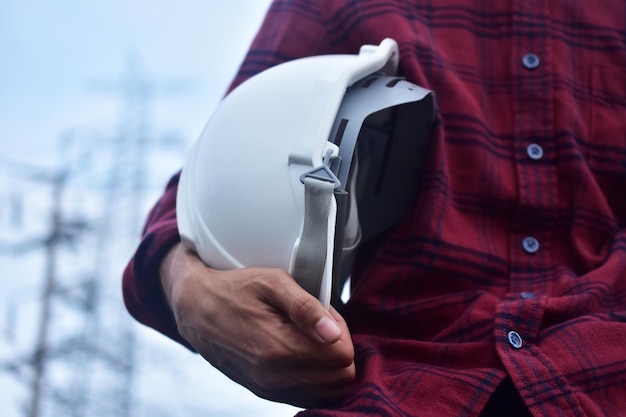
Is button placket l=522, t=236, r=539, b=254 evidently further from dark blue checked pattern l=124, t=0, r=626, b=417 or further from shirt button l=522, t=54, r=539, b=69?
shirt button l=522, t=54, r=539, b=69

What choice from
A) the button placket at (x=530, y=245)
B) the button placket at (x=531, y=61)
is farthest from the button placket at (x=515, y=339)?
the button placket at (x=531, y=61)

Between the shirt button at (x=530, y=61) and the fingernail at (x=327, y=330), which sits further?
the shirt button at (x=530, y=61)

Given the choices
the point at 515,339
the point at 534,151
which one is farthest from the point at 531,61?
the point at 515,339

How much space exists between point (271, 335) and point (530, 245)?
13.0 inches

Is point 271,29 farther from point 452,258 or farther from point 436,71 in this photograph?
point 452,258

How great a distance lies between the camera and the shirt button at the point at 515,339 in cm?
62

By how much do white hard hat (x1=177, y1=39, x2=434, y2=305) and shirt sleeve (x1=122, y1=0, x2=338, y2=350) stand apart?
0.09 m

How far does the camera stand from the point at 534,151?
77 cm

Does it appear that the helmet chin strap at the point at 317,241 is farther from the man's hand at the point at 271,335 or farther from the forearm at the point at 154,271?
the forearm at the point at 154,271

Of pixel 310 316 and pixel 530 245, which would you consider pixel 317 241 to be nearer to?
pixel 310 316

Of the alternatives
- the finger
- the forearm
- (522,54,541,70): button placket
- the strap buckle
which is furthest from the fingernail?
Answer: (522,54,541,70): button placket

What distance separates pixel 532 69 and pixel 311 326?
46 centimetres

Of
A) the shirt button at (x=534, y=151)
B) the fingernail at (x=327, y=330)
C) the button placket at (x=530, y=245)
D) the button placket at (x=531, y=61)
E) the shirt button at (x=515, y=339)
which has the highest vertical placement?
the button placket at (x=531, y=61)

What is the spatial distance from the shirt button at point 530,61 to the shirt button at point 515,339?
35cm
